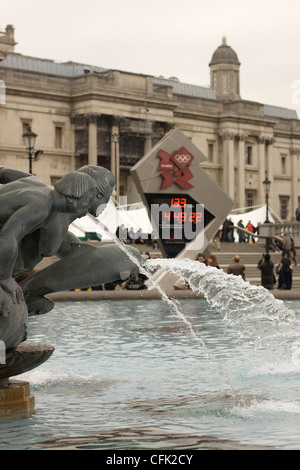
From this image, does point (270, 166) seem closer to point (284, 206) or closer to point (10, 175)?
point (284, 206)

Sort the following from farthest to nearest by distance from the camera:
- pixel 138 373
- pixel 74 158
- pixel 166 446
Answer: pixel 74 158 → pixel 138 373 → pixel 166 446

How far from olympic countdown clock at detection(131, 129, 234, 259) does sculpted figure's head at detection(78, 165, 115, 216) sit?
1759cm

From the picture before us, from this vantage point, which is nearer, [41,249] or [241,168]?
[41,249]

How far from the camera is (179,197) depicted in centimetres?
2441

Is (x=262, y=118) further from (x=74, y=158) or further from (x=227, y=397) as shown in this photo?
(x=227, y=397)

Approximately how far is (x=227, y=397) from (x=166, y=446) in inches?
67.0

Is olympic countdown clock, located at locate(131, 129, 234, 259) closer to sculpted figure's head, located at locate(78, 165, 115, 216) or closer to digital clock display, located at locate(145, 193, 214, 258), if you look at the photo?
digital clock display, located at locate(145, 193, 214, 258)

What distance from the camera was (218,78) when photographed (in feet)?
279

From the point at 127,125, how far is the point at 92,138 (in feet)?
13.8

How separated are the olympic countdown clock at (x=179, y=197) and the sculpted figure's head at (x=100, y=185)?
17.6 m

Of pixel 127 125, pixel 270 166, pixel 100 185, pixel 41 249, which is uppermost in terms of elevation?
pixel 127 125

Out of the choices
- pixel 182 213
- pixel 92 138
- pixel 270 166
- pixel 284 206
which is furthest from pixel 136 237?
pixel 284 206

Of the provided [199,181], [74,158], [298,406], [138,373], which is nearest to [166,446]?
[298,406]

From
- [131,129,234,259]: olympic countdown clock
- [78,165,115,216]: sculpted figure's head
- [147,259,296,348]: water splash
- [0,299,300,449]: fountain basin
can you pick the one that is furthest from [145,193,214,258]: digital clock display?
[78,165,115,216]: sculpted figure's head
